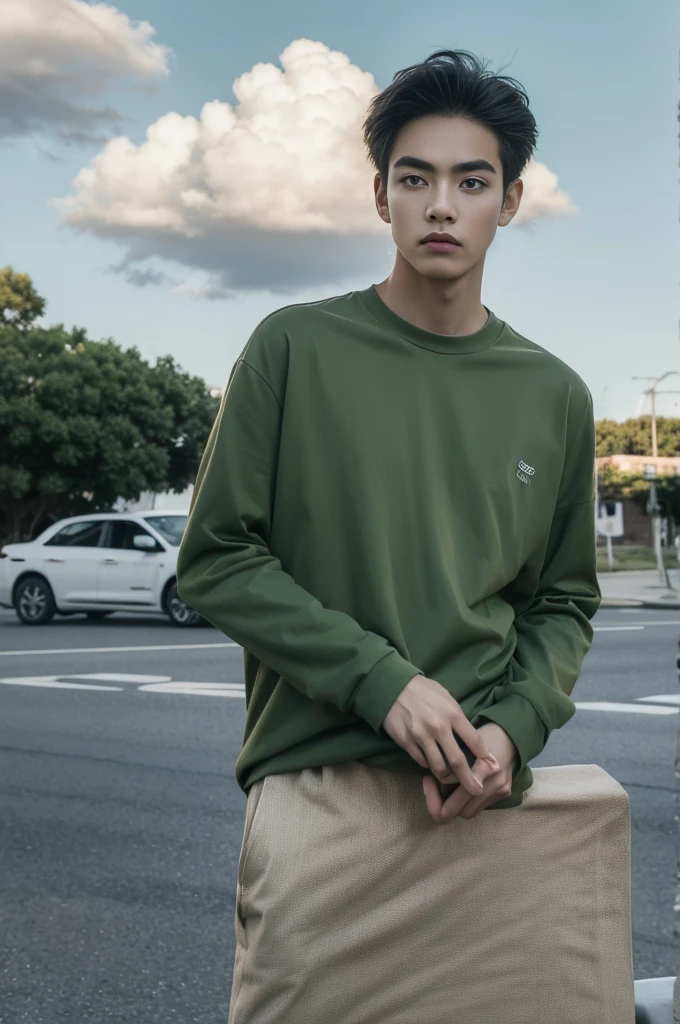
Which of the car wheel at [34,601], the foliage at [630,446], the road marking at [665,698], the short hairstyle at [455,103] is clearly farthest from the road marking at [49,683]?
the foliage at [630,446]

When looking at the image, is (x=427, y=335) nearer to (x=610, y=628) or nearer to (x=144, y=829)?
(x=144, y=829)

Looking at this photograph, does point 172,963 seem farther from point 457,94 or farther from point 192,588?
point 457,94

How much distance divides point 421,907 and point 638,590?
27.1m

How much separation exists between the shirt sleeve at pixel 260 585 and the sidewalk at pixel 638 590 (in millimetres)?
16609

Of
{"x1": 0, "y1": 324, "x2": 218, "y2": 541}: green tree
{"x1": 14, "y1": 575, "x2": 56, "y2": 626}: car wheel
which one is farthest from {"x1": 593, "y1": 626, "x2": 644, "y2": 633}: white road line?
{"x1": 0, "y1": 324, "x2": 218, "y2": 541}: green tree

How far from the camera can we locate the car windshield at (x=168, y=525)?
16.0 meters

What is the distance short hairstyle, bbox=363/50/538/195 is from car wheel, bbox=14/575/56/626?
50.6 feet

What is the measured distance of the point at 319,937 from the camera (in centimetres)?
155

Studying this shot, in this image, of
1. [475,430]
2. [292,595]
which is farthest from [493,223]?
[292,595]

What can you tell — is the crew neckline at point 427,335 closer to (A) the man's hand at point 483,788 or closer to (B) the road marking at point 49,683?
(A) the man's hand at point 483,788

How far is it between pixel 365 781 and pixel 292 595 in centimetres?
25

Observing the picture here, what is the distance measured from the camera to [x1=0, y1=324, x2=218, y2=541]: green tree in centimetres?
3381

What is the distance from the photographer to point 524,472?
5.62 ft

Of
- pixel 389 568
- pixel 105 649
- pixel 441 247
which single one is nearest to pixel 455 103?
pixel 441 247
